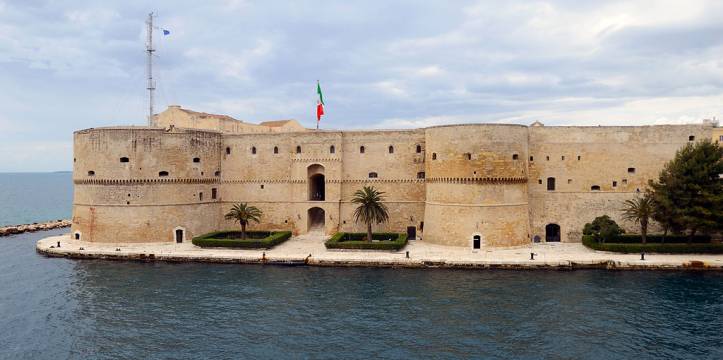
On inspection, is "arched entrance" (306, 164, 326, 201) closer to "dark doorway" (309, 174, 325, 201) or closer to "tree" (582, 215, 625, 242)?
"dark doorway" (309, 174, 325, 201)

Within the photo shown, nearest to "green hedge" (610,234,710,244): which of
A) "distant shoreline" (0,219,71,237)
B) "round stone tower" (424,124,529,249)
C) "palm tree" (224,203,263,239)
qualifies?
"round stone tower" (424,124,529,249)

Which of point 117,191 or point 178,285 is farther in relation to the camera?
point 117,191

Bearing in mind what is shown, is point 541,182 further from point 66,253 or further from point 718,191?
point 66,253

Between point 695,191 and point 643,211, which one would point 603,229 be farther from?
point 695,191

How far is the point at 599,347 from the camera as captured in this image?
1939cm

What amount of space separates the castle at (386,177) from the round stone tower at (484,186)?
0.08 meters

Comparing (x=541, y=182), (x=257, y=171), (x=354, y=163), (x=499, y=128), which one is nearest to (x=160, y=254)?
(x=257, y=171)

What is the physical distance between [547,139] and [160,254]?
31935mm

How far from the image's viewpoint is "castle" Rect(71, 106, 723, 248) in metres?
36.4

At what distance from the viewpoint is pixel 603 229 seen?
35062 mm

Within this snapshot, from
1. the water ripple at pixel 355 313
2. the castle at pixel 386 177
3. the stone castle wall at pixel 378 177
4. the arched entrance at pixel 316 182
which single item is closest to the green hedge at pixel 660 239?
the castle at pixel 386 177

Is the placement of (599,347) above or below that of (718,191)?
below

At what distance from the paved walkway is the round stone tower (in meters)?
1.31

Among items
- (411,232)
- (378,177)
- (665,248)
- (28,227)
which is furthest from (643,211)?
(28,227)
